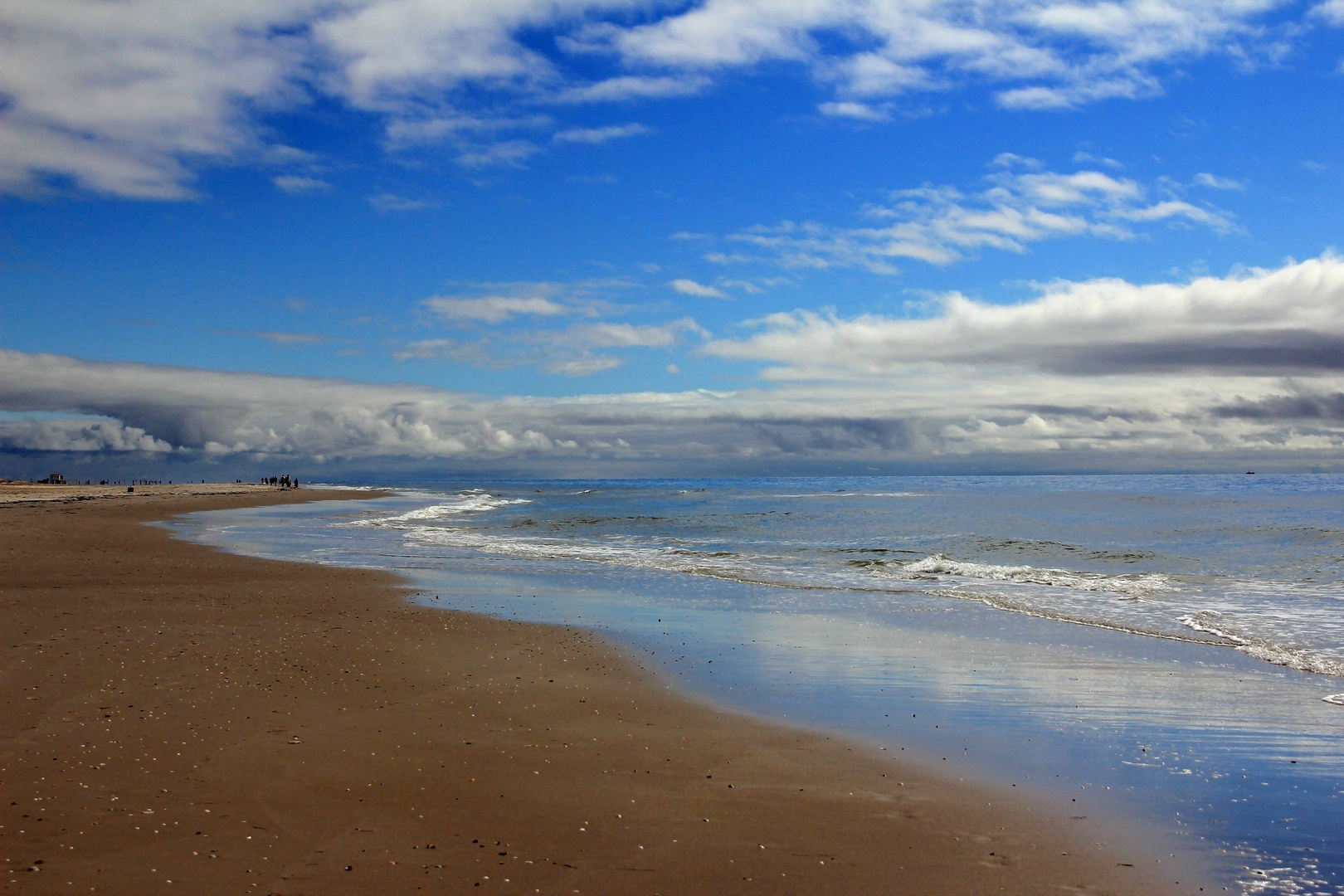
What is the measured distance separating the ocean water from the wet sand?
89cm

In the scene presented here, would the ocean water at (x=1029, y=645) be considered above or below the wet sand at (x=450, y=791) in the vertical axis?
below

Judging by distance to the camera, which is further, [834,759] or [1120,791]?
[834,759]

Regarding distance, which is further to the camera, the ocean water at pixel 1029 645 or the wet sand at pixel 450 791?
the ocean water at pixel 1029 645

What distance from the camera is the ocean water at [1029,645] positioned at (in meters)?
7.09

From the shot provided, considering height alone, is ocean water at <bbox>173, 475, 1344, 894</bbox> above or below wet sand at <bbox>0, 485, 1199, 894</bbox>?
below

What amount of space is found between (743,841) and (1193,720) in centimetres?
610

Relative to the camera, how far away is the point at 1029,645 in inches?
523

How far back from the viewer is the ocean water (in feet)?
23.2

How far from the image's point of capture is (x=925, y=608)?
17.3 metres

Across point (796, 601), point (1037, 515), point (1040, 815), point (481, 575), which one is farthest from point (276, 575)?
point (1037, 515)

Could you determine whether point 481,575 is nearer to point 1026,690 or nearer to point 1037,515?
point 1026,690

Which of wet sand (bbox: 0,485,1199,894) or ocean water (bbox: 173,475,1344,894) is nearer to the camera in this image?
wet sand (bbox: 0,485,1199,894)

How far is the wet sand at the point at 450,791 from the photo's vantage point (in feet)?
17.9

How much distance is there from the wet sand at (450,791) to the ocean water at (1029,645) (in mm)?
888
